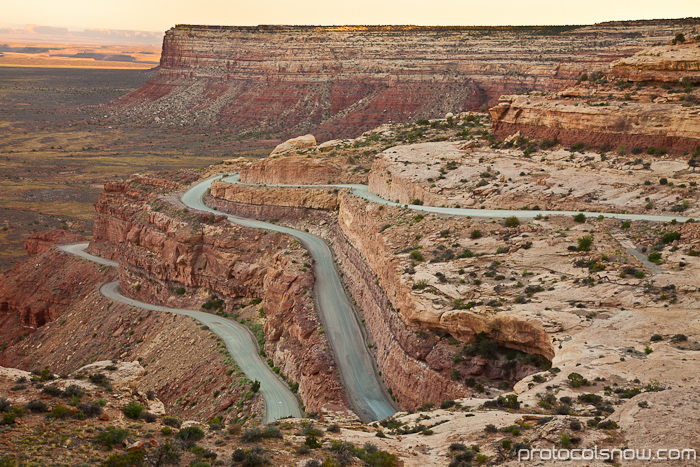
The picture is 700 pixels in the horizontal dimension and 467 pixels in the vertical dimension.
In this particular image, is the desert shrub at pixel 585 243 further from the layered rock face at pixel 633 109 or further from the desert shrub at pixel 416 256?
the layered rock face at pixel 633 109

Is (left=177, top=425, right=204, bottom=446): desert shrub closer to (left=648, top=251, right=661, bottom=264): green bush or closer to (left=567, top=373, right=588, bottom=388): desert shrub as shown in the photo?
(left=567, top=373, right=588, bottom=388): desert shrub

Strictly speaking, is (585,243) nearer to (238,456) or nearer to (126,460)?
(238,456)

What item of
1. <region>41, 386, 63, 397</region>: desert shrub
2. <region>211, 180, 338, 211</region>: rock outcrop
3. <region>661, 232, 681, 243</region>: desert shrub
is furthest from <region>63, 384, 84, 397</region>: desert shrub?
<region>211, 180, 338, 211</region>: rock outcrop

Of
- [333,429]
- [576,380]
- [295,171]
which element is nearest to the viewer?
[576,380]

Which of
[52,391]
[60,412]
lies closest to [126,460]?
[60,412]

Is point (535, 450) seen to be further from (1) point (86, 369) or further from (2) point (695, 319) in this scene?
(1) point (86, 369)
